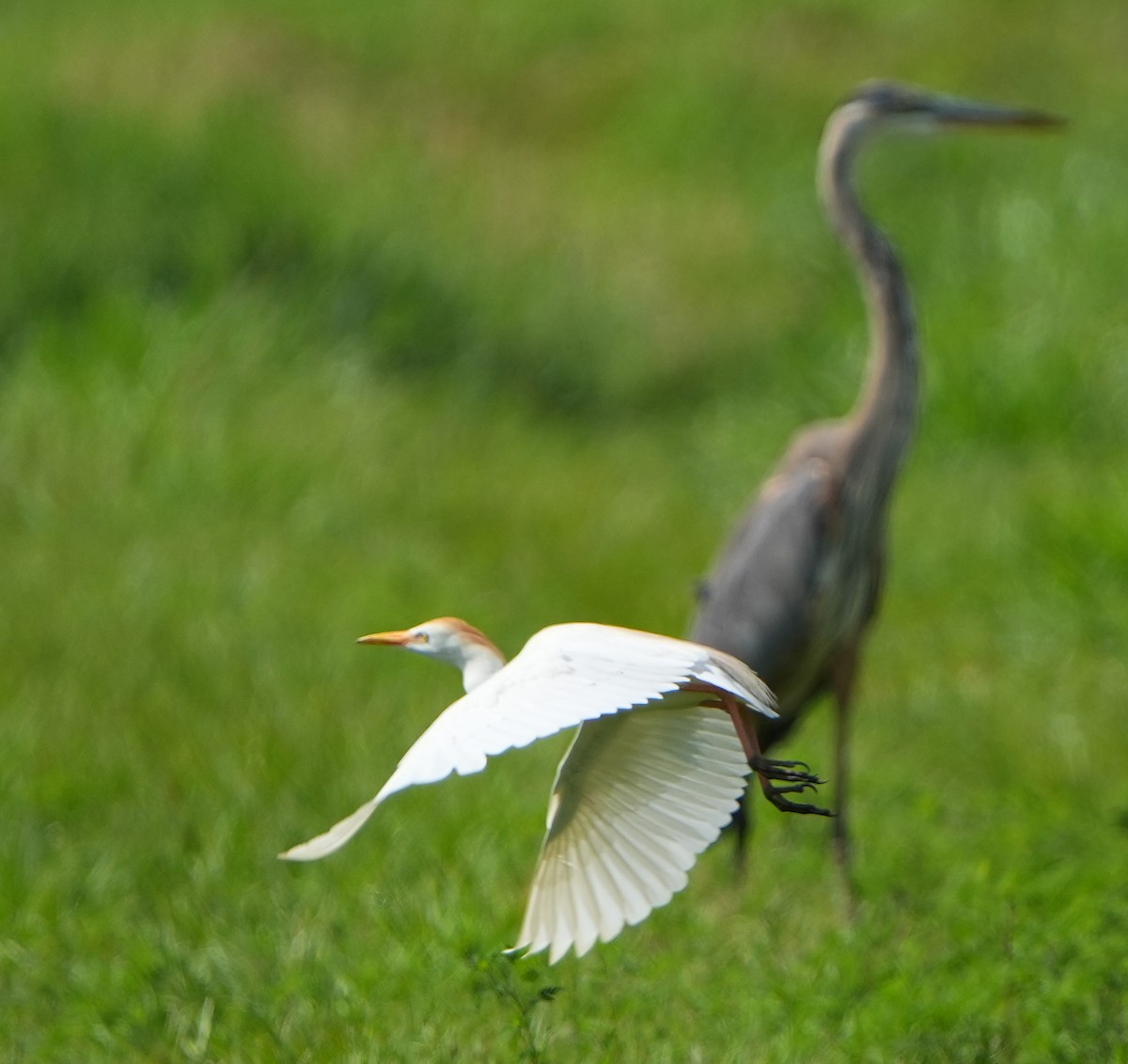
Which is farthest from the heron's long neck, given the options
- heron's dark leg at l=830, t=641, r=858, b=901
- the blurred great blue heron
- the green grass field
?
the green grass field

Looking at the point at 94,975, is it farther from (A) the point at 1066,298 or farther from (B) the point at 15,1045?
(A) the point at 1066,298

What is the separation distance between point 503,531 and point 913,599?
5.33 ft

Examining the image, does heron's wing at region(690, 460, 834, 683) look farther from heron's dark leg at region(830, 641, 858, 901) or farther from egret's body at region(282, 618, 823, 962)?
egret's body at region(282, 618, 823, 962)

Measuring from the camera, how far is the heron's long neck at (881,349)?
537 cm

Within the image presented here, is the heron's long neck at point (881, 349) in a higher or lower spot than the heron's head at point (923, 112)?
lower

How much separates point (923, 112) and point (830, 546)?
1654mm

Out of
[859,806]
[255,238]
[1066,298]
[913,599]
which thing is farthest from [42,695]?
[1066,298]

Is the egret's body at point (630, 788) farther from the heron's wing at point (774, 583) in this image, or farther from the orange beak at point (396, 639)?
the heron's wing at point (774, 583)

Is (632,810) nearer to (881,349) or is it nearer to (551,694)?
(551,694)

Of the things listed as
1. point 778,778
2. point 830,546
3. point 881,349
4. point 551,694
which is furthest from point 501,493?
point 551,694

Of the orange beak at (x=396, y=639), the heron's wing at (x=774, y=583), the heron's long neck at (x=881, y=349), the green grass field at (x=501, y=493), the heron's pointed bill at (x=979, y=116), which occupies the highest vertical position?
the heron's pointed bill at (x=979, y=116)

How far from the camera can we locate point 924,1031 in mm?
3621

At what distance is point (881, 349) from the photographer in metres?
5.48

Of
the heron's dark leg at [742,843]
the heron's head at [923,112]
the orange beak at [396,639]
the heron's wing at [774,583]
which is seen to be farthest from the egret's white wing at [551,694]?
the heron's head at [923,112]
